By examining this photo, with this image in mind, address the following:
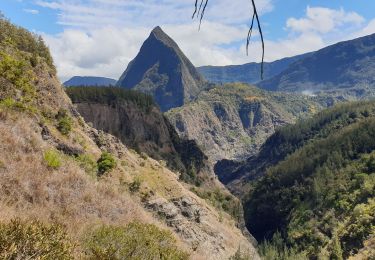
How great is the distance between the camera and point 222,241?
6269 cm

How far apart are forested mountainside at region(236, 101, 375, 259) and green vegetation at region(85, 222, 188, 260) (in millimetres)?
90574

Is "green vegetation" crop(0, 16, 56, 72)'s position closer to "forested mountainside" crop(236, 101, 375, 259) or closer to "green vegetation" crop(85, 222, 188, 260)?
"green vegetation" crop(85, 222, 188, 260)

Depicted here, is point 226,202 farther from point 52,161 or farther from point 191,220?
point 52,161

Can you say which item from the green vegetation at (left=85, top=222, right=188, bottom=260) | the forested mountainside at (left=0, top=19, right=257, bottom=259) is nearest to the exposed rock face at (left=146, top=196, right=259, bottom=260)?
the forested mountainside at (left=0, top=19, right=257, bottom=259)

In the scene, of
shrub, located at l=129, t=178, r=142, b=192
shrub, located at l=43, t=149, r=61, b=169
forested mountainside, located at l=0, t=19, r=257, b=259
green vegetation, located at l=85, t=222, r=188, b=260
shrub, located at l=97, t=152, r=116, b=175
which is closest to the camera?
forested mountainside, located at l=0, t=19, r=257, b=259

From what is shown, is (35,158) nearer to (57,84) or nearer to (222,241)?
(57,84)

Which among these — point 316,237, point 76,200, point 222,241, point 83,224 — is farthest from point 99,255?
point 316,237

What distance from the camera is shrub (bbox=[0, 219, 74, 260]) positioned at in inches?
291

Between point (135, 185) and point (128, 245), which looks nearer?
point (128, 245)

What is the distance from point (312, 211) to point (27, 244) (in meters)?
147

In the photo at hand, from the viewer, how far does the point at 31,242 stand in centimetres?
784

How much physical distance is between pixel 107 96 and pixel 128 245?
126551mm

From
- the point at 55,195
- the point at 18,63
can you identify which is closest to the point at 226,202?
the point at 18,63

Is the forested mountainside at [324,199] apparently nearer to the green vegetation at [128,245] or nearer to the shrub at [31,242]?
the green vegetation at [128,245]
